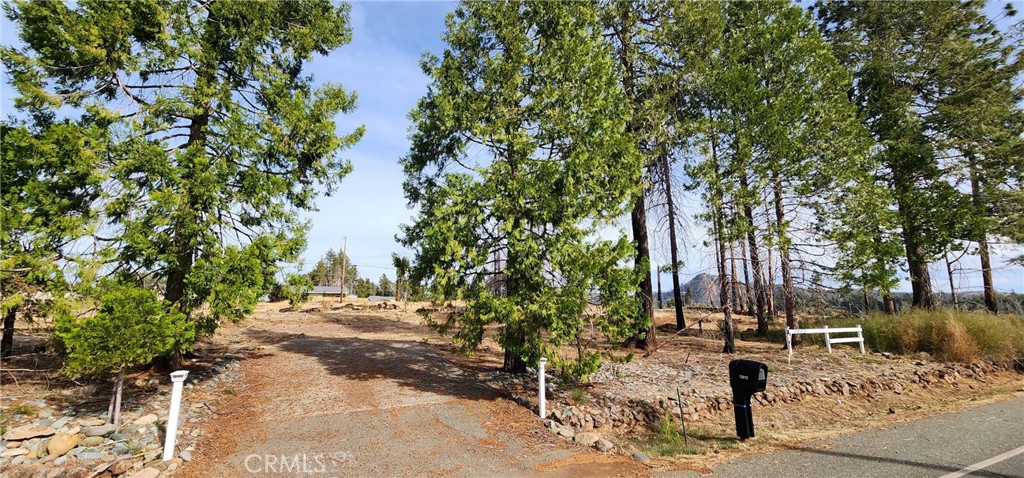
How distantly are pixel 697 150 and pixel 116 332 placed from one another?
44.9 ft

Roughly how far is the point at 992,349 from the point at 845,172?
6.07 metres

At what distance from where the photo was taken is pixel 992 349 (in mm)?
11727

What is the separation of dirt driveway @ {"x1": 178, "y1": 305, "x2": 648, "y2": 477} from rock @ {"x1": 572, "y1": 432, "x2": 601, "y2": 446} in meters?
0.18

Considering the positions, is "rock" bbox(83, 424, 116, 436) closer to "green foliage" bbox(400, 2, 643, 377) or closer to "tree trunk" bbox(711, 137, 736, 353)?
"green foliage" bbox(400, 2, 643, 377)

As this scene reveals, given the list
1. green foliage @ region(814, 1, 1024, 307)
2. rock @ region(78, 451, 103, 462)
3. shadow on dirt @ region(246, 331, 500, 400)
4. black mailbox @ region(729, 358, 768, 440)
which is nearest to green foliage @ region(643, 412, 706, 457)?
black mailbox @ region(729, 358, 768, 440)

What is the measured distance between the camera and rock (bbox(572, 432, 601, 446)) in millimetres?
6086

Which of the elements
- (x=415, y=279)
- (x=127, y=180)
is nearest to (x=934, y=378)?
(x=415, y=279)

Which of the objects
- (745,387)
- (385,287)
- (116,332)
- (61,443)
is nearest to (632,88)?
(745,387)

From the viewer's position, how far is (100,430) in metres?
5.71

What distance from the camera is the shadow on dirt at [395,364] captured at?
8906 mm

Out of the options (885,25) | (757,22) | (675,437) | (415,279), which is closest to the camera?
(675,437)

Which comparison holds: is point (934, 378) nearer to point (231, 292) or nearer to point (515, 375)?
point (515, 375)

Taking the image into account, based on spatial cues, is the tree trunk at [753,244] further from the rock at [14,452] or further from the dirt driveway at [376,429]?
the rock at [14,452]

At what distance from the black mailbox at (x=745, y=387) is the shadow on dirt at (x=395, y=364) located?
4176 millimetres
